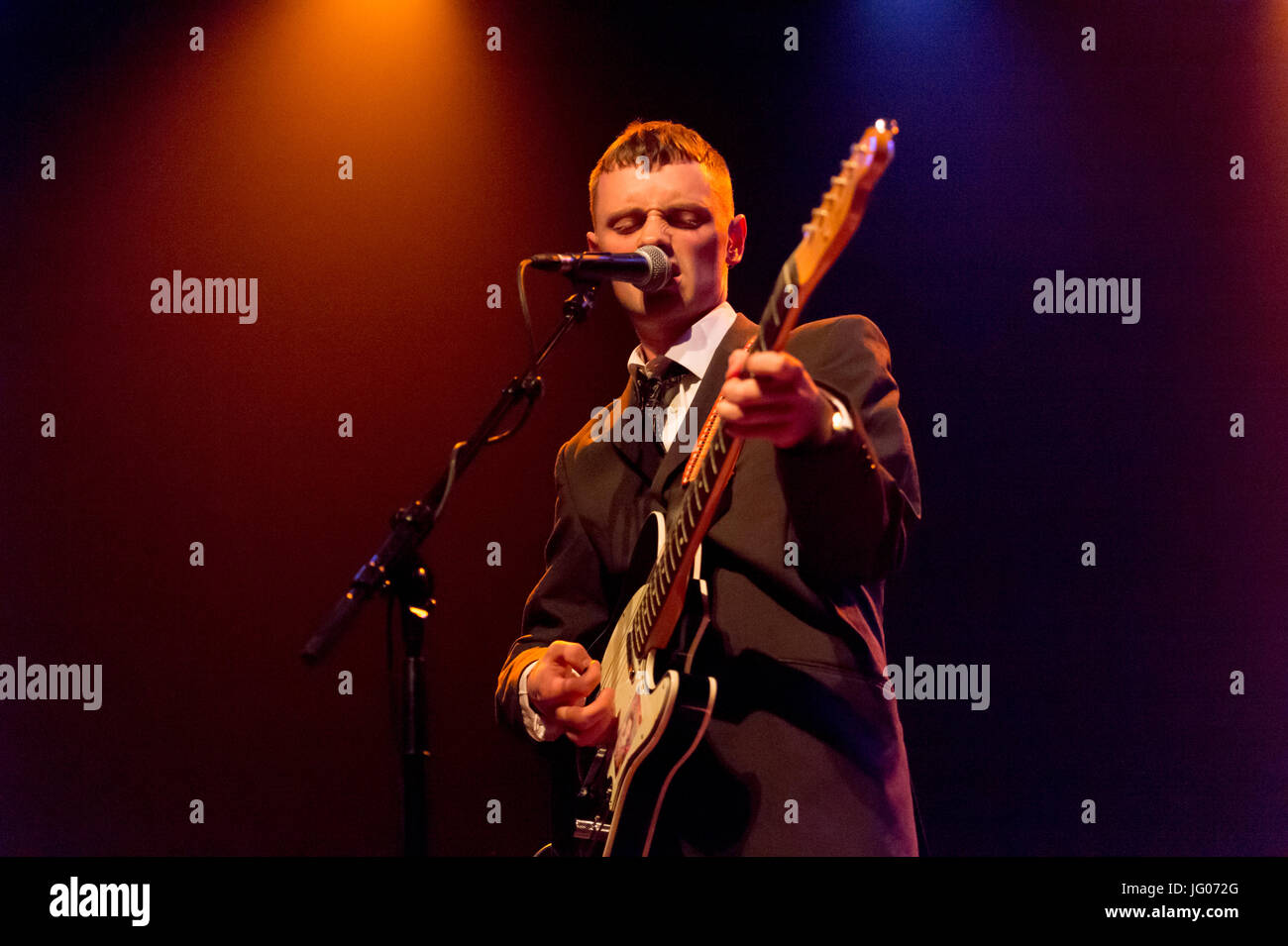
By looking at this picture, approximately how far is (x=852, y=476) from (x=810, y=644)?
31 cm

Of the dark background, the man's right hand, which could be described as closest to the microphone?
the man's right hand

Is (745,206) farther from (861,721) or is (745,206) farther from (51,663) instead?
(51,663)

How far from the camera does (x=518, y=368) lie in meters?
3.44

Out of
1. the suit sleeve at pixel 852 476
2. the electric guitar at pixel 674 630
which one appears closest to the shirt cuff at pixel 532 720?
the electric guitar at pixel 674 630

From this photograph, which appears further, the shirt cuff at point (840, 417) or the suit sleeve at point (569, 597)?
the suit sleeve at point (569, 597)

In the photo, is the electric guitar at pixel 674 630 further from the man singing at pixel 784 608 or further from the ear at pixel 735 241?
the ear at pixel 735 241

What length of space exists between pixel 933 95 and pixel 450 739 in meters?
2.47

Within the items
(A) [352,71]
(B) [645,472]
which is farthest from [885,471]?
(A) [352,71]

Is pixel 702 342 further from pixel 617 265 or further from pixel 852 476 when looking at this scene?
pixel 852 476

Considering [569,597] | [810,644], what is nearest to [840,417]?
[810,644]

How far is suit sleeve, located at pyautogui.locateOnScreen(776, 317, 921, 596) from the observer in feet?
5.16

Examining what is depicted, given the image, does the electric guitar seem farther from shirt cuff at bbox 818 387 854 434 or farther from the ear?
the ear

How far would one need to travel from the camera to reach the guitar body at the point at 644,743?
1.65 metres

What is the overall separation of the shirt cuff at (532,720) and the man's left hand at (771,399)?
2.57 feet
